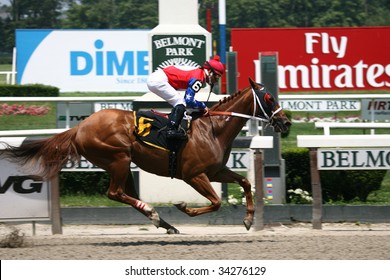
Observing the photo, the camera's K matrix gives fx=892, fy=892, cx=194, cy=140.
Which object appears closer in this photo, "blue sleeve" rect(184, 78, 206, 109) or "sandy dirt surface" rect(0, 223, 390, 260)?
"sandy dirt surface" rect(0, 223, 390, 260)

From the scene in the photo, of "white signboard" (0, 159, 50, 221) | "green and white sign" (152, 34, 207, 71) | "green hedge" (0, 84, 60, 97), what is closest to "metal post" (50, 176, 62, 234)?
"white signboard" (0, 159, 50, 221)

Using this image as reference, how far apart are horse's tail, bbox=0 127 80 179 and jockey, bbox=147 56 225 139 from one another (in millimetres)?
965

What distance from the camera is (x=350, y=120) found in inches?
690

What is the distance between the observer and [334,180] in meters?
10.5

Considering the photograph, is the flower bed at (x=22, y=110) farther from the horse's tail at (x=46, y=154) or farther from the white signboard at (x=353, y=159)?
the white signboard at (x=353, y=159)

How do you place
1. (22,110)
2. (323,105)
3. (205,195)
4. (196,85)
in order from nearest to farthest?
(196,85)
(205,195)
(323,105)
(22,110)

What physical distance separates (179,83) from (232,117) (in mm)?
630

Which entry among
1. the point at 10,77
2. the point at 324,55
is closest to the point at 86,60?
the point at 10,77

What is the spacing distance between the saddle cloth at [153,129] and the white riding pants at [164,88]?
0.19 metres

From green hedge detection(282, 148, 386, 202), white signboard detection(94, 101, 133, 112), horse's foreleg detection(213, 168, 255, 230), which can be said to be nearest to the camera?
horse's foreleg detection(213, 168, 255, 230)

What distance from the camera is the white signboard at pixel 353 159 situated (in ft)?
30.9

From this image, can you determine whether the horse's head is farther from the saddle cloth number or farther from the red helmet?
the saddle cloth number

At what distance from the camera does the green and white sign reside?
10.8 metres

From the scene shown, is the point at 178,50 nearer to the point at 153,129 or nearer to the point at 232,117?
the point at 232,117
